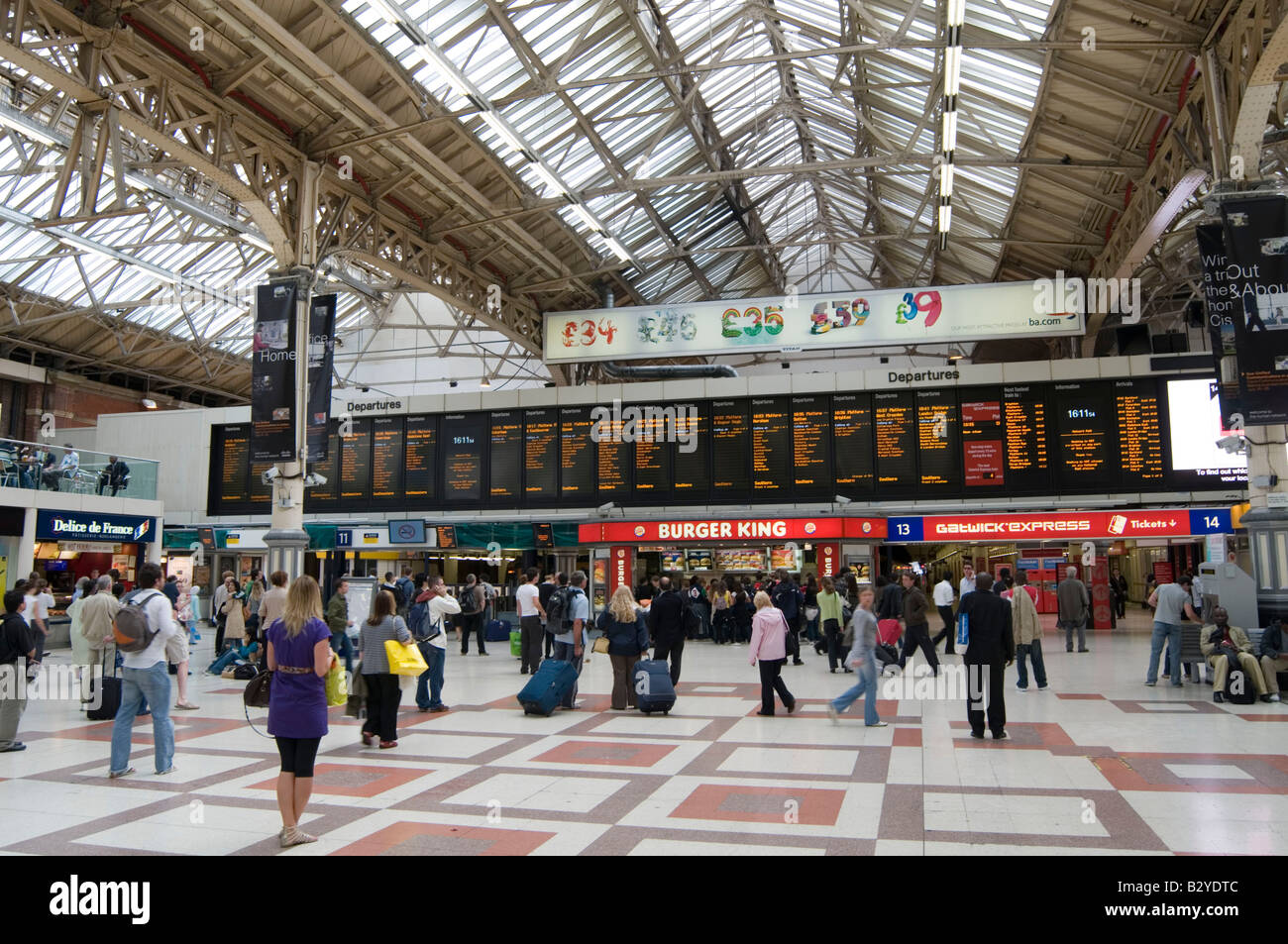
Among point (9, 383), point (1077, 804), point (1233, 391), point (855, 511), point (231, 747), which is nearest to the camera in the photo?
point (1077, 804)

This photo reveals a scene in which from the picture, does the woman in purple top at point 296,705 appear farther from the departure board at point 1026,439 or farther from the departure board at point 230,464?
the departure board at point 230,464

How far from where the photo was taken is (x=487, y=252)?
22.1 m

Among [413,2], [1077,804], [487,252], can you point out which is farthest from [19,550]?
[1077,804]

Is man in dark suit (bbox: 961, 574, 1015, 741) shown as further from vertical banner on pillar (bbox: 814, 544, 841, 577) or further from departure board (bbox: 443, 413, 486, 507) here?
departure board (bbox: 443, 413, 486, 507)

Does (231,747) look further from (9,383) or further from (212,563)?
(9,383)

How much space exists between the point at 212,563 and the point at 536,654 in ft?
58.6


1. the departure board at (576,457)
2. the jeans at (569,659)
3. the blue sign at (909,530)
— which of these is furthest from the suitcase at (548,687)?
the departure board at (576,457)

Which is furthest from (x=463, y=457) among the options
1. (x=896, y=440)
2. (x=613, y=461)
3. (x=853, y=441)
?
(x=896, y=440)

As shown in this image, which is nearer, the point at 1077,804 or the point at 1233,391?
the point at 1077,804

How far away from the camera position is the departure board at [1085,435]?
2047 centimetres

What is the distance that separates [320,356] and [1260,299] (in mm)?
14636

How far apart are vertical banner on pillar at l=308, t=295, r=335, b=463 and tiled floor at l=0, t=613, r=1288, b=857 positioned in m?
7.01

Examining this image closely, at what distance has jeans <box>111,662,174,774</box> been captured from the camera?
6855 mm

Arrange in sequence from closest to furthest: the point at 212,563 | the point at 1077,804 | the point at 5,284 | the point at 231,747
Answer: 1. the point at 1077,804
2. the point at 231,747
3. the point at 5,284
4. the point at 212,563
